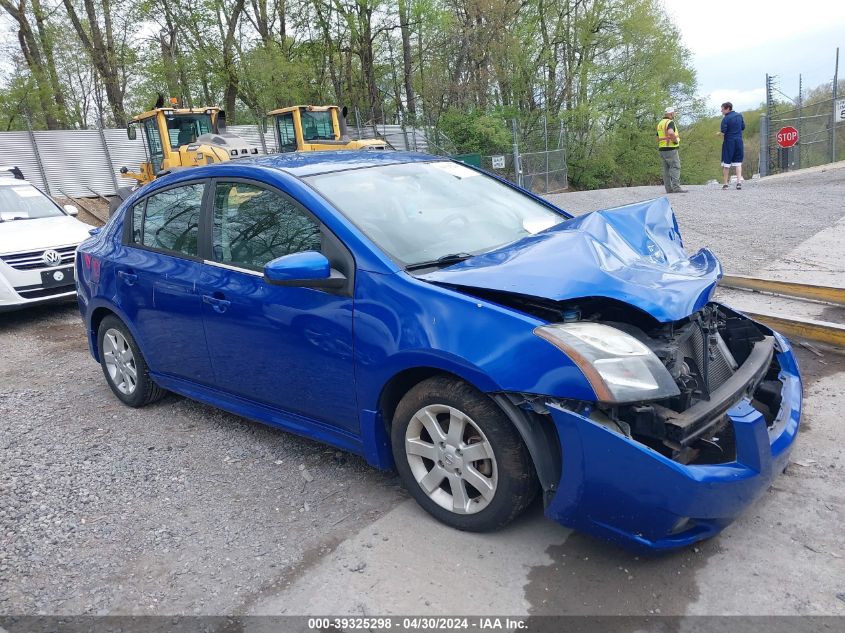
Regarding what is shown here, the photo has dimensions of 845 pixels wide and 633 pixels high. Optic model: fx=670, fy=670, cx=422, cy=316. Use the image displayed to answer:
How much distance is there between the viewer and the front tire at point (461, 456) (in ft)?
8.79

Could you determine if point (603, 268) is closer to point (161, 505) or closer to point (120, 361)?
point (161, 505)

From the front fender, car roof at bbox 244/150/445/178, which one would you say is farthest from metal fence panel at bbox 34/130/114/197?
the front fender

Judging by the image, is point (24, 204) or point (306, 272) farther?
point (24, 204)

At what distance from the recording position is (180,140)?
16891mm

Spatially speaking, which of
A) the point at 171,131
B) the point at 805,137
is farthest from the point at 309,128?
the point at 805,137

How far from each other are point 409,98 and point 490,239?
29.8 m

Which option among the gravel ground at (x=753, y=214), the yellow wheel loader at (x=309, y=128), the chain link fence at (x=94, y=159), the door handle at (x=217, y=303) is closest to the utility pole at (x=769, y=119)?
the gravel ground at (x=753, y=214)

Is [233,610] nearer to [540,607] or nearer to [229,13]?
[540,607]

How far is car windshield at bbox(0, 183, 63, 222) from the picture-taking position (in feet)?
28.9

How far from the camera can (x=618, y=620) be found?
7.79 feet

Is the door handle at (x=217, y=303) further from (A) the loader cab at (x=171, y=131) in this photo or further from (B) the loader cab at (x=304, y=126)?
(B) the loader cab at (x=304, y=126)

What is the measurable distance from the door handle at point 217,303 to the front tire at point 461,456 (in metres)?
1.27

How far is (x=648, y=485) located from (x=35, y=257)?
765 centimetres

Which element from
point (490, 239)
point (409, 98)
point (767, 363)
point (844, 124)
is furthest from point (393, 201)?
point (409, 98)
